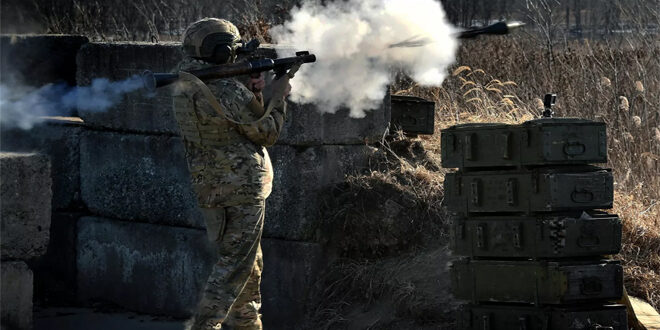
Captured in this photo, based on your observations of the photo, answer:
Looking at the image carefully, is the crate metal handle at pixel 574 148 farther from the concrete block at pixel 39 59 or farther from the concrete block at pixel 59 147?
the concrete block at pixel 39 59

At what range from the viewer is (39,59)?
862 centimetres

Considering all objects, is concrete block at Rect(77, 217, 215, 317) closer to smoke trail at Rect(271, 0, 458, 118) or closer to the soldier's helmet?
smoke trail at Rect(271, 0, 458, 118)

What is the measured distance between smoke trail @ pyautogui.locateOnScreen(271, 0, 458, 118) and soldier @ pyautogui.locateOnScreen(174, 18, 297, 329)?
3.06 feet

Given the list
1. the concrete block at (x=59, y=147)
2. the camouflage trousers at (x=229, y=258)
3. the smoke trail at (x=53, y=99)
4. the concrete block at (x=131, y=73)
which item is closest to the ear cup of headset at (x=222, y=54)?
the camouflage trousers at (x=229, y=258)

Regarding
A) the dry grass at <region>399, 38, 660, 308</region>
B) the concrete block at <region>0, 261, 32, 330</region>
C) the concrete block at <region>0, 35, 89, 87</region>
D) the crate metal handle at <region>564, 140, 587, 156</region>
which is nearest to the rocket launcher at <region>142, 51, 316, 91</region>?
the crate metal handle at <region>564, 140, 587, 156</region>

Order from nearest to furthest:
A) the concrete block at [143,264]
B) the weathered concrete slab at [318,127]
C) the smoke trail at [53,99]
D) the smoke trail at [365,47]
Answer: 1. the smoke trail at [365,47]
2. the weathered concrete slab at [318,127]
3. the concrete block at [143,264]
4. the smoke trail at [53,99]

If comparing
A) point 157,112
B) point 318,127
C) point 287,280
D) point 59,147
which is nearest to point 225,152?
point 318,127

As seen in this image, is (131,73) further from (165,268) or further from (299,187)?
(299,187)

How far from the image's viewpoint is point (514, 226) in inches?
233

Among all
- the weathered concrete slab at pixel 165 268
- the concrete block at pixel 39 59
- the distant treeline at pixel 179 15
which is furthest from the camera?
the distant treeline at pixel 179 15

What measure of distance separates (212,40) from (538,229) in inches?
78.5

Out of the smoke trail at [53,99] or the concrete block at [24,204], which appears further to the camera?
the smoke trail at [53,99]

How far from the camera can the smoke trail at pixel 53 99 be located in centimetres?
809

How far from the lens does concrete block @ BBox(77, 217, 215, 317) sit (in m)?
7.57
